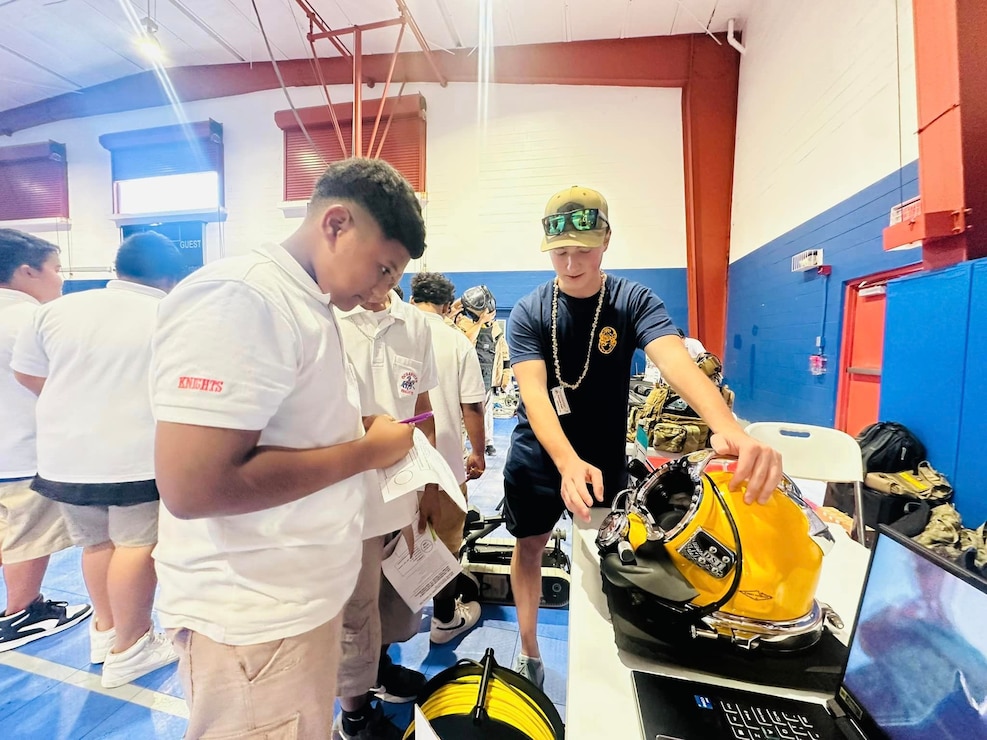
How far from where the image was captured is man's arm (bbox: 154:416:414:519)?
0.64 m

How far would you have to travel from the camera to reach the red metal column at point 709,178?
5.44 m

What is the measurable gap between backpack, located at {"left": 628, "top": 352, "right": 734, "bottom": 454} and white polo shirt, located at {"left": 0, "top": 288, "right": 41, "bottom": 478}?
3421mm

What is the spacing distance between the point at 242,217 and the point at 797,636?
835 cm

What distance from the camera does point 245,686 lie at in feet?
2.43

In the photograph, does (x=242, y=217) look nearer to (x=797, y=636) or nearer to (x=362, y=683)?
(x=362, y=683)

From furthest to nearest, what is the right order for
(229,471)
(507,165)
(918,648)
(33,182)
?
(33,182)
(507,165)
(229,471)
(918,648)

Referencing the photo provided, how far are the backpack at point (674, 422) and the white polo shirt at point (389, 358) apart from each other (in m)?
2.04

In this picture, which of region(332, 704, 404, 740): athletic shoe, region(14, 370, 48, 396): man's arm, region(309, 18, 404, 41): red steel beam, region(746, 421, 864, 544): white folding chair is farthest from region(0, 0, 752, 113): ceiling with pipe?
region(332, 704, 404, 740): athletic shoe

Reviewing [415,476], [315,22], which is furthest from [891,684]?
[315,22]

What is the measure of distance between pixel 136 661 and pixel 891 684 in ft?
7.91

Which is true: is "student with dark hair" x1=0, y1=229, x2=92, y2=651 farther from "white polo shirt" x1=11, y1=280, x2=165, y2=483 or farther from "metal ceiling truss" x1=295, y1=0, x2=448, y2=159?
"metal ceiling truss" x1=295, y1=0, x2=448, y2=159

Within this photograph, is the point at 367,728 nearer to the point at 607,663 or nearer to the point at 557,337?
the point at 607,663

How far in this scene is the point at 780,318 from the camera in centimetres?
420

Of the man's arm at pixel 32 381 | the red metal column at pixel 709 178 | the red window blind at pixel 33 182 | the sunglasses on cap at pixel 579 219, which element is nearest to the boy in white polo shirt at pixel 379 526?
the sunglasses on cap at pixel 579 219
